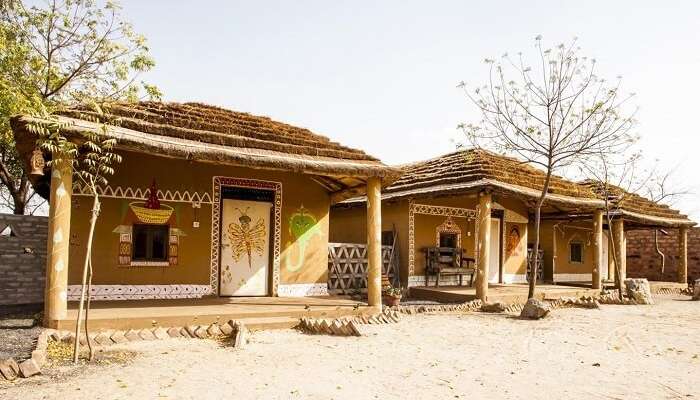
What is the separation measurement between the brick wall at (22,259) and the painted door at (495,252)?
1191 centimetres

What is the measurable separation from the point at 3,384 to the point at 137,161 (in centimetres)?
524

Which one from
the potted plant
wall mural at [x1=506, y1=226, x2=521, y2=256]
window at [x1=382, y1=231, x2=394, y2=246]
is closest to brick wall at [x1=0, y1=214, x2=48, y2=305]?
the potted plant

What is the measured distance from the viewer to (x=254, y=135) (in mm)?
8930

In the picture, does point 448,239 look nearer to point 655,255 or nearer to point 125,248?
point 125,248

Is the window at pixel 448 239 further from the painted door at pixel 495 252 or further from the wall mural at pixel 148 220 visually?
the wall mural at pixel 148 220

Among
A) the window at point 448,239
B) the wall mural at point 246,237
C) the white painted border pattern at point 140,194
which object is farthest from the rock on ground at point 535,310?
the white painted border pattern at point 140,194

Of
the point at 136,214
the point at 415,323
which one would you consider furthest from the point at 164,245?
the point at 415,323

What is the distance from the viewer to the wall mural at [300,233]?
35.4 ft

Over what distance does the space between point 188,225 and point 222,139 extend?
7.67ft

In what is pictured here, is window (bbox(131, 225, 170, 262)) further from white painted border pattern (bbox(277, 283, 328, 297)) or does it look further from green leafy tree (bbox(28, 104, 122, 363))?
white painted border pattern (bbox(277, 283, 328, 297))

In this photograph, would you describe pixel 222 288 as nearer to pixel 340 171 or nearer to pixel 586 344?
pixel 340 171

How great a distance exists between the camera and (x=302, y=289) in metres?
10.9

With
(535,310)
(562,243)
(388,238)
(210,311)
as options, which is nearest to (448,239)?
(388,238)

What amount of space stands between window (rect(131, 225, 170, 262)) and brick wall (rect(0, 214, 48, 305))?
1.92 meters
